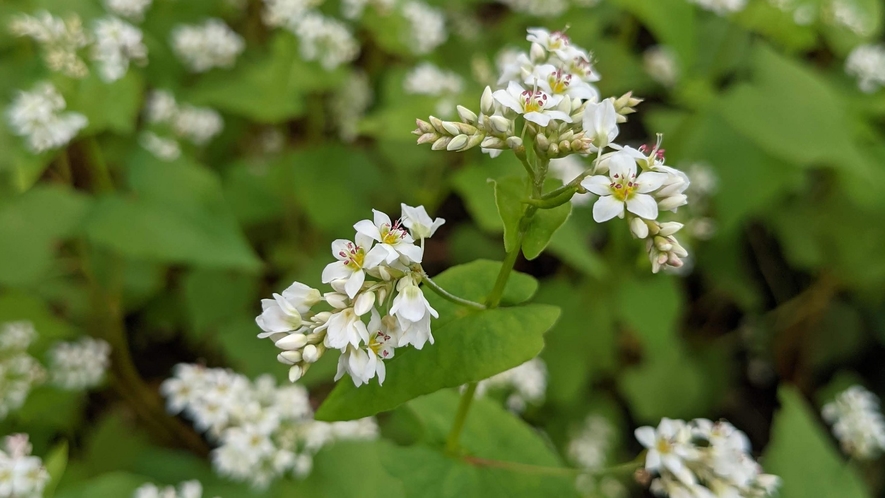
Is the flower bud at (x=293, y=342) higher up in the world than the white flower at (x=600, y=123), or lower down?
lower down

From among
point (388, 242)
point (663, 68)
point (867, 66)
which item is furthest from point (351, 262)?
point (867, 66)

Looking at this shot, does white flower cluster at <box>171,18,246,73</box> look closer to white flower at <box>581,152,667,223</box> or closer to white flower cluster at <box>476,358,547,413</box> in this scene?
white flower cluster at <box>476,358,547,413</box>

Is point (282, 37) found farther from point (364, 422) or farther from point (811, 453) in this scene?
point (811, 453)

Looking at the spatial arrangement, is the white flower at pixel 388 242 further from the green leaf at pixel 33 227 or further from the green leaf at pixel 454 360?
the green leaf at pixel 33 227

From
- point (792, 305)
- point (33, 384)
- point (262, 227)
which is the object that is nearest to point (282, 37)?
point (262, 227)

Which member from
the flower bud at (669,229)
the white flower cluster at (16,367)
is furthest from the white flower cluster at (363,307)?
the white flower cluster at (16,367)

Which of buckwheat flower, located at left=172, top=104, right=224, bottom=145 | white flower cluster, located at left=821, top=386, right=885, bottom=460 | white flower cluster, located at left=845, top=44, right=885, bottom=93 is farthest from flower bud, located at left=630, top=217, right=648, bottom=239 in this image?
white flower cluster, located at left=845, top=44, right=885, bottom=93
